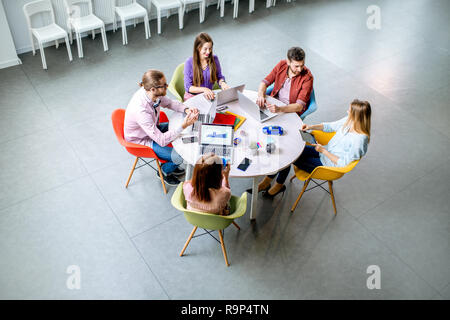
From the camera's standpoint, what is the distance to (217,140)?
161 inches

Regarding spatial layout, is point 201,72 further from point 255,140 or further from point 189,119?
point 255,140

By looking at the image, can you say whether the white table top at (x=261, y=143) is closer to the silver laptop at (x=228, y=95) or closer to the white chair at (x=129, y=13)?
the silver laptop at (x=228, y=95)

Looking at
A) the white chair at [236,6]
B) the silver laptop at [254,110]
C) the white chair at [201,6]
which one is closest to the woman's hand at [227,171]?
the silver laptop at [254,110]

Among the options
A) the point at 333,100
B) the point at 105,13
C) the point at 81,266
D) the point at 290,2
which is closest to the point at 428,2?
the point at 290,2

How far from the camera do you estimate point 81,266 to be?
4.01 metres

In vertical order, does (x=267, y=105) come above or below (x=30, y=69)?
above

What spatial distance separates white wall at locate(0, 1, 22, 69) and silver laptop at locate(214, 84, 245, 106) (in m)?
3.72

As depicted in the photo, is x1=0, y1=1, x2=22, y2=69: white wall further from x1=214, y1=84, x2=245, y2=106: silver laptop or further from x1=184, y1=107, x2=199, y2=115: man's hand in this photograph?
x1=214, y1=84, x2=245, y2=106: silver laptop

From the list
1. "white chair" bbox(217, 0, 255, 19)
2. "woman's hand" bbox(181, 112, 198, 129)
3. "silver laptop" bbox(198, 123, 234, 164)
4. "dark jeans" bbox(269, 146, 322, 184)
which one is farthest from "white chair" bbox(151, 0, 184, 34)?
"dark jeans" bbox(269, 146, 322, 184)

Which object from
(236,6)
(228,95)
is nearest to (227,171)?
(228,95)

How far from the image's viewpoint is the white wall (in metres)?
5.91

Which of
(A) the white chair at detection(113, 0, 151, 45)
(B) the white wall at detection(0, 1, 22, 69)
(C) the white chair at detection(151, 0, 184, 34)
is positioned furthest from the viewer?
(C) the white chair at detection(151, 0, 184, 34)

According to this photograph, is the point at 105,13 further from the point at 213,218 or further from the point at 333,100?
the point at 213,218

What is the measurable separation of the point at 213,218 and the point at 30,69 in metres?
4.47
